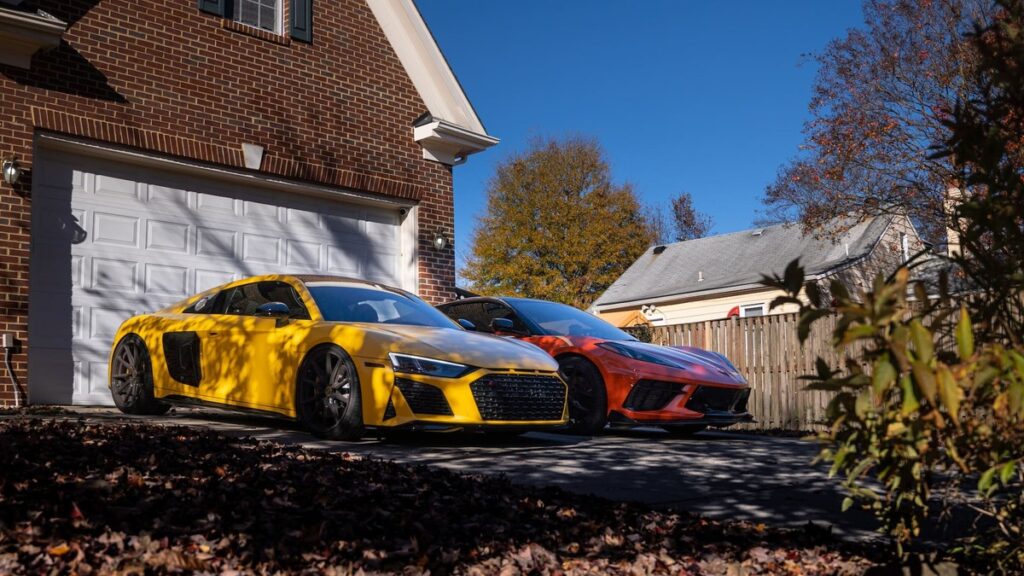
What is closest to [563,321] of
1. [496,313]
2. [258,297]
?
[496,313]

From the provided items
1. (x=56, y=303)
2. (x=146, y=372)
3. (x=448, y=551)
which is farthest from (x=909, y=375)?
(x=56, y=303)

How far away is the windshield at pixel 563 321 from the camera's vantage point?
956 cm

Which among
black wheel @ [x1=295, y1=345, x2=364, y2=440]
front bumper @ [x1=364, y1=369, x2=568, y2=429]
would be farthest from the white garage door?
front bumper @ [x1=364, y1=369, x2=568, y2=429]

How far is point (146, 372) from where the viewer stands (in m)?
8.86

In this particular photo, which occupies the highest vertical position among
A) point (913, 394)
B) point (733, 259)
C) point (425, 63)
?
point (425, 63)

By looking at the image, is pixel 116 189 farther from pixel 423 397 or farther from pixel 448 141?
pixel 423 397

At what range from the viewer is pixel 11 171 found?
9.54 m

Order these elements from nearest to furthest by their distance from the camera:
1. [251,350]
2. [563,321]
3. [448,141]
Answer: [251,350], [563,321], [448,141]

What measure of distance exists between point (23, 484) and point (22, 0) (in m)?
7.46

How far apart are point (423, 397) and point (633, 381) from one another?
249 centimetres

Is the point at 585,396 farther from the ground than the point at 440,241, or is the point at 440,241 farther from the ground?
the point at 440,241

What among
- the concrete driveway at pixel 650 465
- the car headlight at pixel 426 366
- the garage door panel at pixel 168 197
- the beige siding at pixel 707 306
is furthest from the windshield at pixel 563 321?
the beige siding at pixel 707 306

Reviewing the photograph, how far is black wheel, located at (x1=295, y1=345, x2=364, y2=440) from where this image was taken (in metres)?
6.89

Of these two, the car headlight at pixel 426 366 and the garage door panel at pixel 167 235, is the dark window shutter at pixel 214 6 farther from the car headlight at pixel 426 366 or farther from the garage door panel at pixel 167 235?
the car headlight at pixel 426 366
